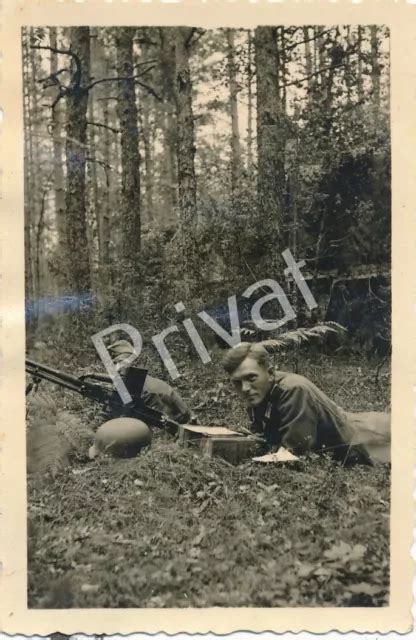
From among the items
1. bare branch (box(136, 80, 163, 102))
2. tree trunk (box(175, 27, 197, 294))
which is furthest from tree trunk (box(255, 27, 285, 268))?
bare branch (box(136, 80, 163, 102))

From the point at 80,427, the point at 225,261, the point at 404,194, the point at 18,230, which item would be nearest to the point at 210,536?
the point at 80,427

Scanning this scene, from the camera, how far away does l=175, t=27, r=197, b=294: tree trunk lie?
19.1ft

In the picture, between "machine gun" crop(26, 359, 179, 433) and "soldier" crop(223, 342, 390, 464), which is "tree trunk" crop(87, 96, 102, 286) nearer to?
"machine gun" crop(26, 359, 179, 433)

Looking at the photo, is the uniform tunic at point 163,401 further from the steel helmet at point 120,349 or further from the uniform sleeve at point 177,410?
the steel helmet at point 120,349

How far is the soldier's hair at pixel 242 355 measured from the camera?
5.80m

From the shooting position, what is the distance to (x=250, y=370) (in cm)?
585

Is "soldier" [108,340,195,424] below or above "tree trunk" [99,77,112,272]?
below

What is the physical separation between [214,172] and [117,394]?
2.46m

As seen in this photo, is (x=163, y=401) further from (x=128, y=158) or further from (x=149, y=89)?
(x=149, y=89)

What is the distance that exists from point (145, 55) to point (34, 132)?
1.31 meters


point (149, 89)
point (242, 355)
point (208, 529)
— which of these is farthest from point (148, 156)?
point (208, 529)

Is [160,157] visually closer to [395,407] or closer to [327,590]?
[395,407]

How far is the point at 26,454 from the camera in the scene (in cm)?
535

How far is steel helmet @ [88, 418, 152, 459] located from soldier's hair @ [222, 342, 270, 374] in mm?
1059
